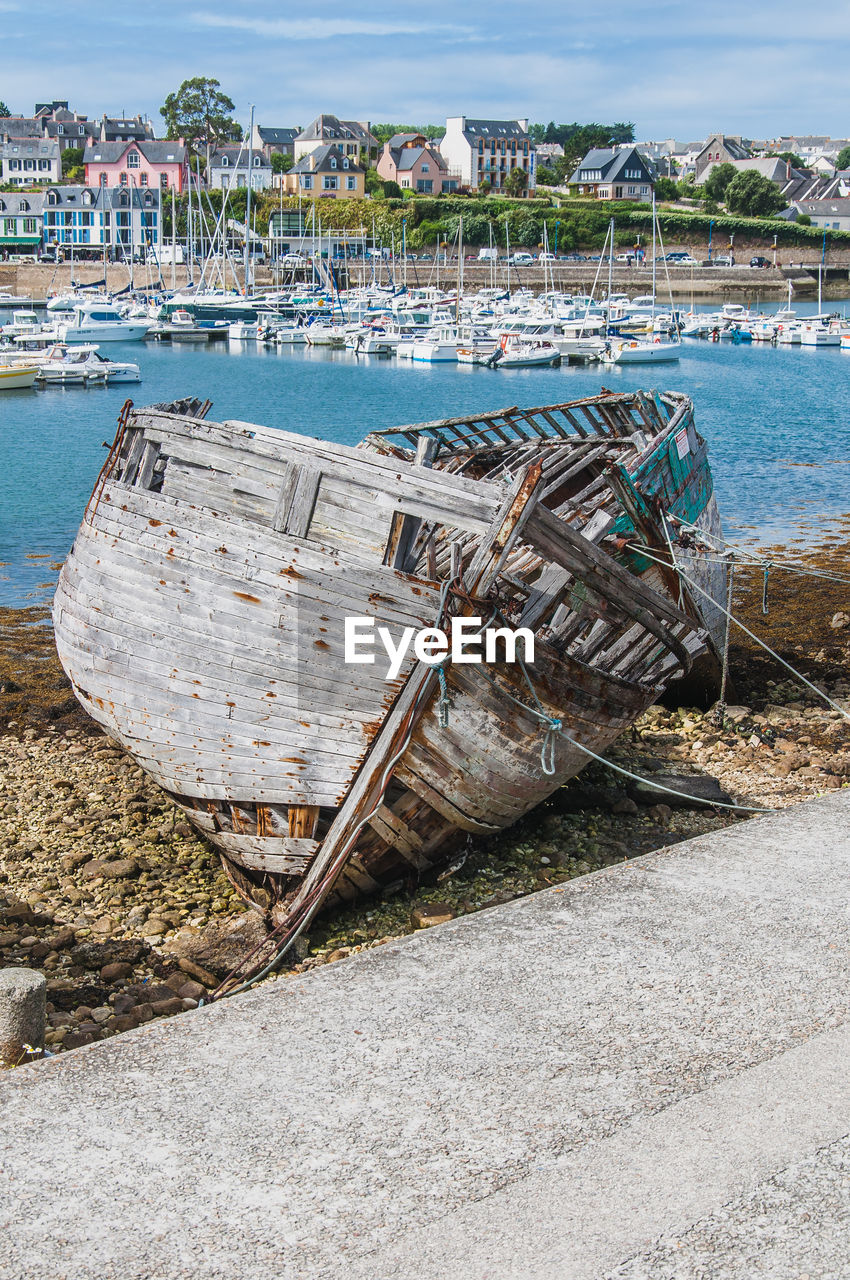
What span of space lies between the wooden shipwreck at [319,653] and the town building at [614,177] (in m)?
129

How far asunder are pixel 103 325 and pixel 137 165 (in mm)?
55925

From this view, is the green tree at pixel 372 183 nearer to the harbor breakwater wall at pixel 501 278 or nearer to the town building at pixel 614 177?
the town building at pixel 614 177

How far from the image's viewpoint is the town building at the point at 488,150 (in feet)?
Result: 440

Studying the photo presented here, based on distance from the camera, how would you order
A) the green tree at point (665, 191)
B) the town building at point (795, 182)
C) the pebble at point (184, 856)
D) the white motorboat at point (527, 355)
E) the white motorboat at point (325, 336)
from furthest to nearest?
the town building at point (795, 182), the green tree at point (665, 191), the white motorboat at point (325, 336), the white motorboat at point (527, 355), the pebble at point (184, 856)

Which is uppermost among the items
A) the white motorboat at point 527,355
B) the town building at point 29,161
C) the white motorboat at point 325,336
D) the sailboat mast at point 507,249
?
the town building at point 29,161

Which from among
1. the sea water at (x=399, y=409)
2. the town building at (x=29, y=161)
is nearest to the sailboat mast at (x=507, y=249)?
the sea water at (x=399, y=409)

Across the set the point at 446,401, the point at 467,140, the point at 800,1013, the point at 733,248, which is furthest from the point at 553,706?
the point at 467,140

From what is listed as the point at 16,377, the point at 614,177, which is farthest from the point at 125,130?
the point at 16,377

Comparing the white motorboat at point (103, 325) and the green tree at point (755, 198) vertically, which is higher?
the green tree at point (755, 198)

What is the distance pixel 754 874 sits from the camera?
676 centimetres

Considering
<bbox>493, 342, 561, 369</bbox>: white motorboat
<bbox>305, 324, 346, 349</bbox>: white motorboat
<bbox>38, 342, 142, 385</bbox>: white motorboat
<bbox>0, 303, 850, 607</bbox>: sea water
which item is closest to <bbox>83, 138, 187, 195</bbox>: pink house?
<bbox>0, 303, 850, 607</bbox>: sea water

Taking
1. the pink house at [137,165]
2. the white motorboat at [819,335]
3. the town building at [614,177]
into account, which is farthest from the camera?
the town building at [614,177]

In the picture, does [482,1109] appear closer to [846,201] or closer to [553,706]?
[553,706]

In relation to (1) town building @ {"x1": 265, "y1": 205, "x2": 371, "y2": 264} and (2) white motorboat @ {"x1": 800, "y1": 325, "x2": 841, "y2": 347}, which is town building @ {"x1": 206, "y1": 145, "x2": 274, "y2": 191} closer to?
(1) town building @ {"x1": 265, "y1": 205, "x2": 371, "y2": 264}
